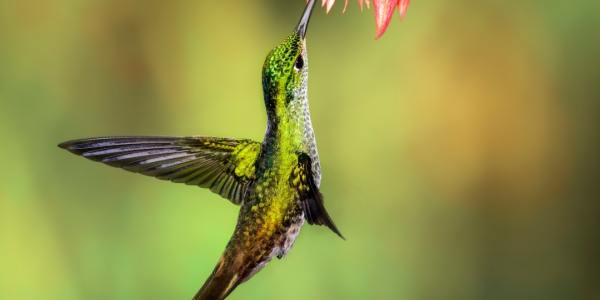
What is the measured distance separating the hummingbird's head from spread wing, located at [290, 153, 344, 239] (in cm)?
8

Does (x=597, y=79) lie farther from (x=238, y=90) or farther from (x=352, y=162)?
(x=238, y=90)

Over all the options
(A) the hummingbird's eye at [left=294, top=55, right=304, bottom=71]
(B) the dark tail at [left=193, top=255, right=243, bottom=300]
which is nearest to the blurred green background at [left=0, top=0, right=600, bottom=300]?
(B) the dark tail at [left=193, top=255, right=243, bottom=300]

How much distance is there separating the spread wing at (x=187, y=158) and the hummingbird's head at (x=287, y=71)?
6.3 inches

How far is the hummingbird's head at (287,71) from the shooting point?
0.99 metres

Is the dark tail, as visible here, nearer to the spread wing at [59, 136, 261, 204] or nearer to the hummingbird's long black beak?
the spread wing at [59, 136, 261, 204]

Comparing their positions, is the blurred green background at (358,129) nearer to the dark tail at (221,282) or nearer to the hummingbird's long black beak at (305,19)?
the dark tail at (221,282)

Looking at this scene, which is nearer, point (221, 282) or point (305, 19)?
point (305, 19)

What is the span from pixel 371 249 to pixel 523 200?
20.0 inches

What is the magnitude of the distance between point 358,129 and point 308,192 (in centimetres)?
167

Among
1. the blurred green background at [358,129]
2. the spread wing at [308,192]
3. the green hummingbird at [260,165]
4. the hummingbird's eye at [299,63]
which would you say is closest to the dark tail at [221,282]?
the green hummingbird at [260,165]

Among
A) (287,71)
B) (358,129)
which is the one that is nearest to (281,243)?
(287,71)

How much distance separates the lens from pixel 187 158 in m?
1.19

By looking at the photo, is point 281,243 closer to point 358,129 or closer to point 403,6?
point 403,6

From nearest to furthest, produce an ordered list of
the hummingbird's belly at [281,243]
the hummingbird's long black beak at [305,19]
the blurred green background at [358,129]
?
the hummingbird's long black beak at [305,19], the hummingbird's belly at [281,243], the blurred green background at [358,129]
